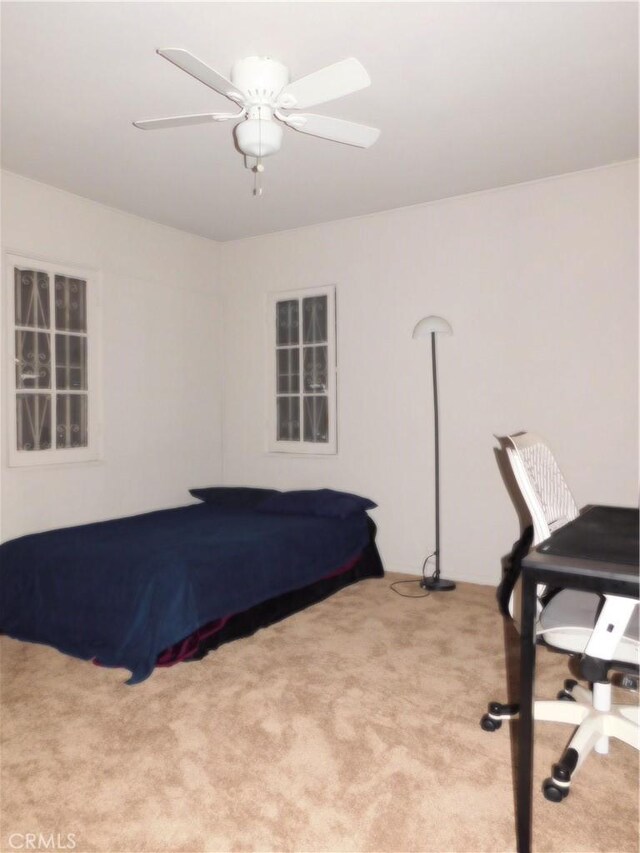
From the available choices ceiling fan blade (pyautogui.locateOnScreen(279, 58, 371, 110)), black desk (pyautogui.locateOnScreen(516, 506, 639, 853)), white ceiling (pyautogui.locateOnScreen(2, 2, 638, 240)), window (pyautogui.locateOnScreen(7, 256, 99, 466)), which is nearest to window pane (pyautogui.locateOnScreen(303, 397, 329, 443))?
white ceiling (pyautogui.locateOnScreen(2, 2, 638, 240))

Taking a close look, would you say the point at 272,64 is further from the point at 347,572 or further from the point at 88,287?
the point at 347,572

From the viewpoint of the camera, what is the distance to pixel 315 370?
4762 millimetres

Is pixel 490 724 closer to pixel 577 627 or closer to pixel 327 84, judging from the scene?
pixel 577 627

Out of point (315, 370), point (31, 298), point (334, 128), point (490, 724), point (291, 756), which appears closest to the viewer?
point (291, 756)

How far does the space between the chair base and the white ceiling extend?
8.00 feet

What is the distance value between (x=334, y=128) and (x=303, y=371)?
246cm

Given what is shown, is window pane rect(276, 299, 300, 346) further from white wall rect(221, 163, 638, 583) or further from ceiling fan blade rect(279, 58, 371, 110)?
ceiling fan blade rect(279, 58, 371, 110)

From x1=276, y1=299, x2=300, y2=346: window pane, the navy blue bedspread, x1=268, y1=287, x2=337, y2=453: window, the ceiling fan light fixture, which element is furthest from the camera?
x1=276, y1=299, x2=300, y2=346: window pane

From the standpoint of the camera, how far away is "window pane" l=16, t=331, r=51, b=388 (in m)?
3.70

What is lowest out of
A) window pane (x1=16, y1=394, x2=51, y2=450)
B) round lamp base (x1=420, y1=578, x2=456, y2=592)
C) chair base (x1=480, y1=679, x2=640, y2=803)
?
round lamp base (x1=420, y1=578, x2=456, y2=592)

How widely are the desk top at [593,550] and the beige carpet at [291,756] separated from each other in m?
0.80

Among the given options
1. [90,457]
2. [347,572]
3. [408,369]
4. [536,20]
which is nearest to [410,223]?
[408,369]

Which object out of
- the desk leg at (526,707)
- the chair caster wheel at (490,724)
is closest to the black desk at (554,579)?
the desk leg at (526,707)

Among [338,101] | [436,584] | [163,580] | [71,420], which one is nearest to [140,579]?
[163,580]
